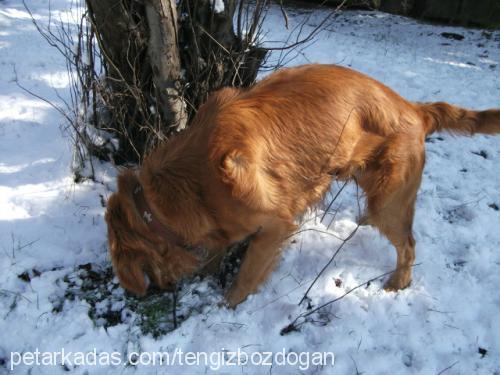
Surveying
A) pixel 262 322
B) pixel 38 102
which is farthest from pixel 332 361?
pixel 38 102

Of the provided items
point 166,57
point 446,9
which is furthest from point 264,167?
point 446,9

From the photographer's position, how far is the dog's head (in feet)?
7.41

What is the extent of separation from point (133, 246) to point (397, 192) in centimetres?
178

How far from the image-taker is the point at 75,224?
9.95 feet

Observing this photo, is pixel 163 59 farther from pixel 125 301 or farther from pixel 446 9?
pixel 446 9

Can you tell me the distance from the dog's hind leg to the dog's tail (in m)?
0.27

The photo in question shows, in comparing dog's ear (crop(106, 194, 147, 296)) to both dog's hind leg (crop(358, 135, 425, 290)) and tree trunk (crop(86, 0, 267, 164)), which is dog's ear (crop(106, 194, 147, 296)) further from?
dog's hind leg (crop(358, 135, 425, 290))

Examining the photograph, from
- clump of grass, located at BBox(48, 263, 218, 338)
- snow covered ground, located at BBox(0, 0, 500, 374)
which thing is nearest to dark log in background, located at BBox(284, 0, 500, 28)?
snow covered ground, located at BBox(0, 0, 500, 374)

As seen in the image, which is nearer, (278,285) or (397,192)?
(397,192)

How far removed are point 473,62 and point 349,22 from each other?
3.40 m

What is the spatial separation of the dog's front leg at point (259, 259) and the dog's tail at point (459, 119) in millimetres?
1253

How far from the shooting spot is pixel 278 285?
2.91 metres

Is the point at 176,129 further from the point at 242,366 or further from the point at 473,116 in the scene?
the point at 473,116

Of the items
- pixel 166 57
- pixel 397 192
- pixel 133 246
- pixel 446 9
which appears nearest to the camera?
pixel 133 246
